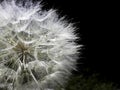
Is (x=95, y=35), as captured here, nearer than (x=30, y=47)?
No

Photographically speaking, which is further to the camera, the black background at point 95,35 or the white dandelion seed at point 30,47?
the black background at point 95,35

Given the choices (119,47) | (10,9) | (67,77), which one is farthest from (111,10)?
(10,9)

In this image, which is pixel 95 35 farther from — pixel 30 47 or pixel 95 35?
pixel 30 47

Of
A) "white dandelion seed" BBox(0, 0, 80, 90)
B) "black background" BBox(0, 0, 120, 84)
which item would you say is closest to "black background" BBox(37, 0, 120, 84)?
"black background" BBox(0, 0, 120, 84)

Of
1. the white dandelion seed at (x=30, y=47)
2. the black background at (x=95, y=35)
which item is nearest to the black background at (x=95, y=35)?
the black background at (x=95, y=35)

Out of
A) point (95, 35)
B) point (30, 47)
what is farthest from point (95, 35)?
A: point (30, 47)

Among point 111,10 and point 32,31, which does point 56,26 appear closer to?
point 32,31

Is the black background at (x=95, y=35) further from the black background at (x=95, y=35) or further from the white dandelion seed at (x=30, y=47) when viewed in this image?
the white dandelion seed at (x=30, y=47)

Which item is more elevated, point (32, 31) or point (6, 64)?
point (32, 31)
